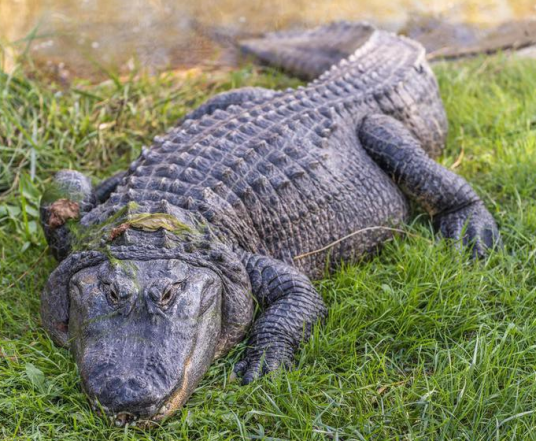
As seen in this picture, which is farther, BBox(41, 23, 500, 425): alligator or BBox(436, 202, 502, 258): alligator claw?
BBox(436, 202, 502, 258): alligator claw

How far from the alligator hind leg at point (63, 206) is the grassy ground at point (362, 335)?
29 centimetres

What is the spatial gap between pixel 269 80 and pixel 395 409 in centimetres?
417

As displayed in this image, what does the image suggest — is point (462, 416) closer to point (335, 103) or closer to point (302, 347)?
point (302, 347)

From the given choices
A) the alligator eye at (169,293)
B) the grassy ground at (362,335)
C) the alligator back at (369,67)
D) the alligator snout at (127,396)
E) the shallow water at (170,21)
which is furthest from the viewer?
the shallow water at (170,21)

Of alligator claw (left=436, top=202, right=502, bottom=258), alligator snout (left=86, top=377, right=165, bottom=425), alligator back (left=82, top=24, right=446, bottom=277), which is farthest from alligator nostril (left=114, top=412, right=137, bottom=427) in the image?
alligator claw (left=436, top=202, right=502, bottom=258)

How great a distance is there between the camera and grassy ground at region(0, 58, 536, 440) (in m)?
2.82

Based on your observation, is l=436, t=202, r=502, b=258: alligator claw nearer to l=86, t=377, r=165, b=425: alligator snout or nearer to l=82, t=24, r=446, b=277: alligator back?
l=82, t=24, r=446, b=277: alligator back

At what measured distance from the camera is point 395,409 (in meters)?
2.86

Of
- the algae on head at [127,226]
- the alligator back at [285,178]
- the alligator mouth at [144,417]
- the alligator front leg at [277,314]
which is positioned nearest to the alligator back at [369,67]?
the alligator back at [285,178]

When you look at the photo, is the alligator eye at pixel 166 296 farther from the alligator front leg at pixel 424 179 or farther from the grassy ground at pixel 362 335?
the alligator front leg at pixel 424 179

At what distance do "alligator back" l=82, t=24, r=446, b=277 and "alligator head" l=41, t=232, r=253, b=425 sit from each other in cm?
34

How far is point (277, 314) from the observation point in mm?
3381

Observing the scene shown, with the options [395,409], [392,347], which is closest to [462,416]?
[395,409]

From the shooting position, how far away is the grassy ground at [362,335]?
9.26ft
